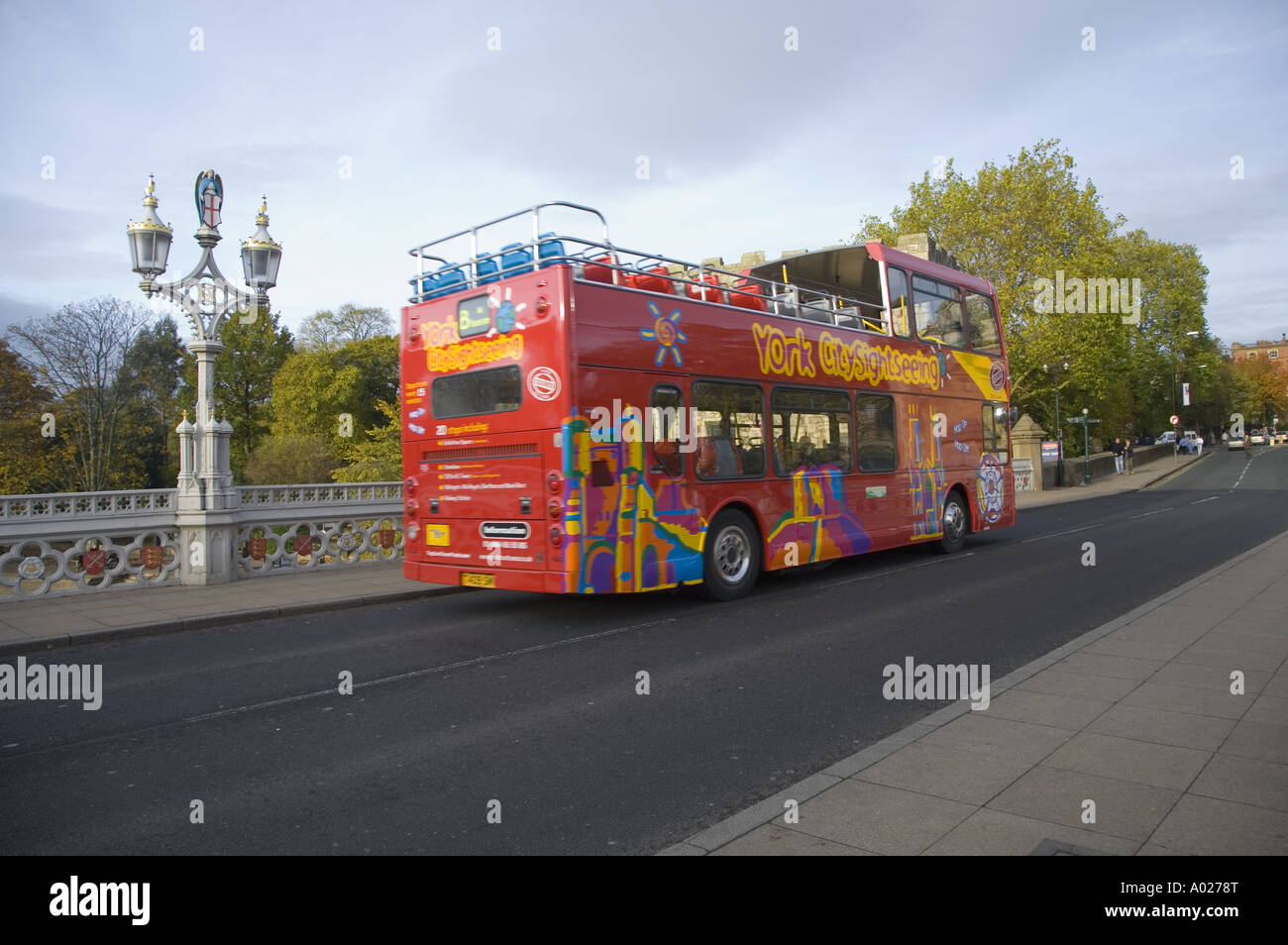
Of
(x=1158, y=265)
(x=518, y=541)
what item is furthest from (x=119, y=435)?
(x=1158, y=265)

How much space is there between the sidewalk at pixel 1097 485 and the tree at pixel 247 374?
50528mm

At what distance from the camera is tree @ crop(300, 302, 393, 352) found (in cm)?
6694

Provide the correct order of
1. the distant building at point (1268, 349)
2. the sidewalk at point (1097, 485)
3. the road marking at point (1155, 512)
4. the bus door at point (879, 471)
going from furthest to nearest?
the distant building at point (1268, 349) → the sidewalk at point (1097, 485) → the road marking at point (1155, 512) → the bus door at point (879, 471)

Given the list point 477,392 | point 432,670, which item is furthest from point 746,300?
point 432,670

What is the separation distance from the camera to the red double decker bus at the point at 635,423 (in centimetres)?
864

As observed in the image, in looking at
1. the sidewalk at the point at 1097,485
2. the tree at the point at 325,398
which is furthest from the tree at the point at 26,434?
the sidewalk at the point at 1097,485

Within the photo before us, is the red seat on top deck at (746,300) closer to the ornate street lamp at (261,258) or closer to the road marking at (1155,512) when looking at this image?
the ornate street lamp at (261,258)

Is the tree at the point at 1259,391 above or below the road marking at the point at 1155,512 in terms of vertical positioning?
above

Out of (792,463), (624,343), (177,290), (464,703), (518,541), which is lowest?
(464,703)

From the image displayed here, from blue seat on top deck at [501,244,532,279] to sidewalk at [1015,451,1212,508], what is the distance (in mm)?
23467

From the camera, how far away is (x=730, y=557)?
10.4 metres
